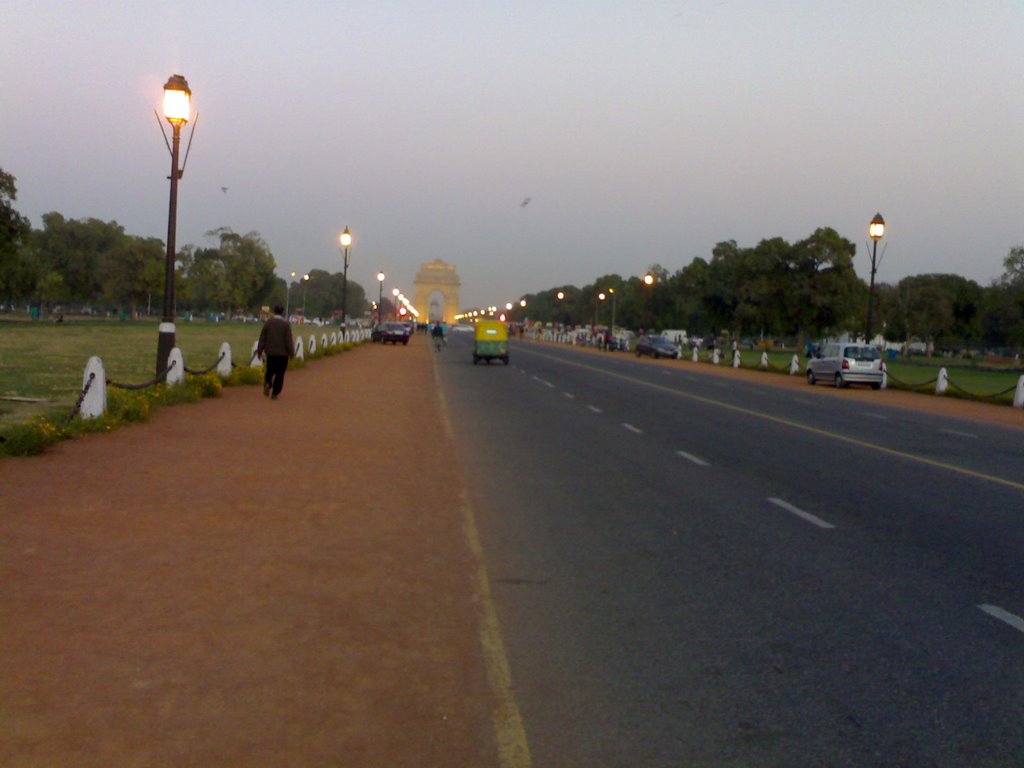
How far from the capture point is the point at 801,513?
11.3m

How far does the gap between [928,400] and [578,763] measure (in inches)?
1326

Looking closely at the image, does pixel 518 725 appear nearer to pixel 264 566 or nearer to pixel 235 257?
pixel 264 566

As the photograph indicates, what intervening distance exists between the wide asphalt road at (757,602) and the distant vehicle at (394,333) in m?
59.8

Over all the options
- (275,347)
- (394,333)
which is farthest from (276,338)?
(394,333)

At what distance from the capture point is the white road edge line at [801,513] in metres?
10.7

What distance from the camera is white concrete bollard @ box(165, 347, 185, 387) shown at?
21.4 meters

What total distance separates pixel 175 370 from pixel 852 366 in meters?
27.2

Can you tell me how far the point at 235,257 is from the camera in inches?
4825

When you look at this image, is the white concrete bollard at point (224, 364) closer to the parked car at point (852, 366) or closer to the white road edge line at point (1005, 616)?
the white road edge line at point (1005, 616)

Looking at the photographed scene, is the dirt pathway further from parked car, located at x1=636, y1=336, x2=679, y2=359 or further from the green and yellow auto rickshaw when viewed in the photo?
parked car, located at x1=636, y1=336, x2=679, y2=359

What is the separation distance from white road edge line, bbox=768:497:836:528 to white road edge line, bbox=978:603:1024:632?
122 inches

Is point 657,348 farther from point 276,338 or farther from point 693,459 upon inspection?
point 693,459

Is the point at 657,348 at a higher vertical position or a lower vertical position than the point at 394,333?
higher

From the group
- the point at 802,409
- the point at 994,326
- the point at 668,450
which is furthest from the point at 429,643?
the point at 994,326
